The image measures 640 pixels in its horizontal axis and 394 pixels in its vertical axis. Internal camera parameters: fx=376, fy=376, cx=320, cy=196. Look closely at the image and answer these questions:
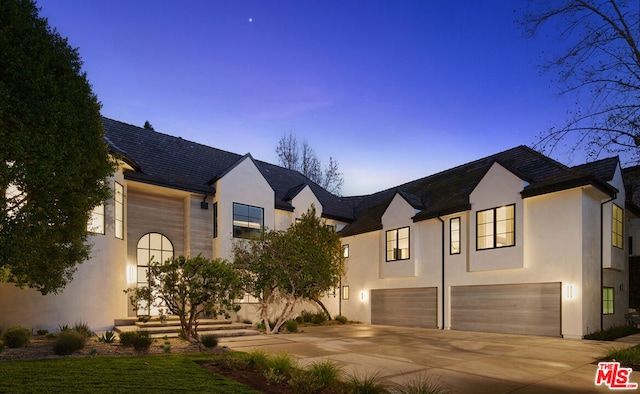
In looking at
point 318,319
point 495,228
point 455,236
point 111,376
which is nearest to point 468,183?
point 455,236

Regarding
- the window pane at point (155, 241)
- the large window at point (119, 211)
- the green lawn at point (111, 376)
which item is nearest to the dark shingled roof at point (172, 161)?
the large window at point (119, 211)

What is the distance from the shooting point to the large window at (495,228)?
14773 millimetres

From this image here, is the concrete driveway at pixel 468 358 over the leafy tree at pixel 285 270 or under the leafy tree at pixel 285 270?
under

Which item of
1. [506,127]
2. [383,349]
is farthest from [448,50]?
[383,349]

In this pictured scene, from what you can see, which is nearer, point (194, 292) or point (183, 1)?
point (194, 292)

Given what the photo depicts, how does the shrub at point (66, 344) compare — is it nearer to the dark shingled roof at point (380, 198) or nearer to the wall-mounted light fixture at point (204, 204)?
the dark shingled roof at point (380, 198)

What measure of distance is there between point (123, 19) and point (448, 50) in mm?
12314

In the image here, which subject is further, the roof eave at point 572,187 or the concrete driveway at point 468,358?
the roof eave at point 572,187

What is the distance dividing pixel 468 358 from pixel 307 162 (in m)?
27.2

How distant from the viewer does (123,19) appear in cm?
1405

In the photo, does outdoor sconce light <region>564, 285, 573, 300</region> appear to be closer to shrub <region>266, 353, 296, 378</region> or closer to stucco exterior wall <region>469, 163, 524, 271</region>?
stucco exterior wall <region>469, 163, 524, 271</region>

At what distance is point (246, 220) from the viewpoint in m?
18.1

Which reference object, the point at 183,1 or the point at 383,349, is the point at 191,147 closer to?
the point at 183,1

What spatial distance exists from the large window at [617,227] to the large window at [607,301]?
1.80 m
